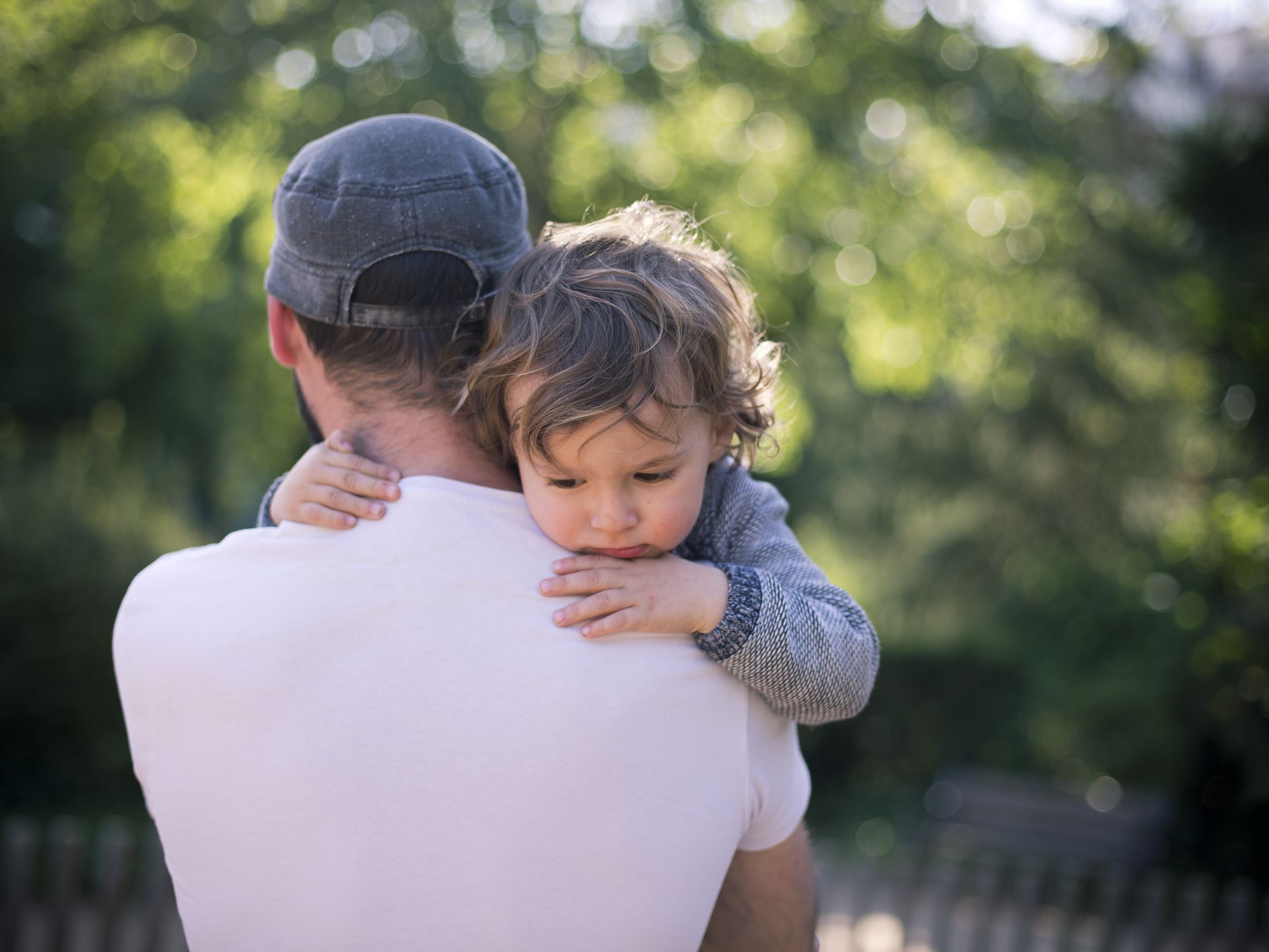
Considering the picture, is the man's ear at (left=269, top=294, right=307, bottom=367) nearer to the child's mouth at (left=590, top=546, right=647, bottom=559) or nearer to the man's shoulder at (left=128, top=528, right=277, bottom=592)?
the man's shoulder at (left=128, top=528, right=277, bottom=592)

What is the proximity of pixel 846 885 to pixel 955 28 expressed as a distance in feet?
18.1

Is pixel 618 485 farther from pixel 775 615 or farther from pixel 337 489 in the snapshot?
pixel 337 489

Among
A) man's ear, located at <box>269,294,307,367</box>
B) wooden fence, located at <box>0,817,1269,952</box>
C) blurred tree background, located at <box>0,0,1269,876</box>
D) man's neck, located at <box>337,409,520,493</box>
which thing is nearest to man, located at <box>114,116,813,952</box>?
man's neck, located at <box>337,409,520,493</box>

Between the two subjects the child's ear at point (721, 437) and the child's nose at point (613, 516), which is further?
the child's ear at point (721, 437)

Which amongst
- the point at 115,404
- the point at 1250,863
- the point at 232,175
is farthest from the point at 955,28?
the point at 115,404

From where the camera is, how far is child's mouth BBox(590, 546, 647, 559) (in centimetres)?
150

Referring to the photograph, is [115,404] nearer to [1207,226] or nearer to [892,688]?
[892,688]

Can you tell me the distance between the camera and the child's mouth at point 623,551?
1502 millimetres

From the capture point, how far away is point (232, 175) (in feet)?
24.6

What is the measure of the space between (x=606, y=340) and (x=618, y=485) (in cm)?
21

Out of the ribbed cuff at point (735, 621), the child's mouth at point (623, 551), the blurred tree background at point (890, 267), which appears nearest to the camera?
the ribbed cuff at point (735, 621)

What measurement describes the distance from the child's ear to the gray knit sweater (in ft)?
0.12

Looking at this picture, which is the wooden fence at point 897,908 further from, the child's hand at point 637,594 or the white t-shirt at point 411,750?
the child's hand at point 637,594

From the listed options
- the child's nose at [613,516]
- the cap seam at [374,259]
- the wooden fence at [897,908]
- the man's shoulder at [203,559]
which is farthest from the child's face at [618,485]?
the wooden fence at [897,908]
